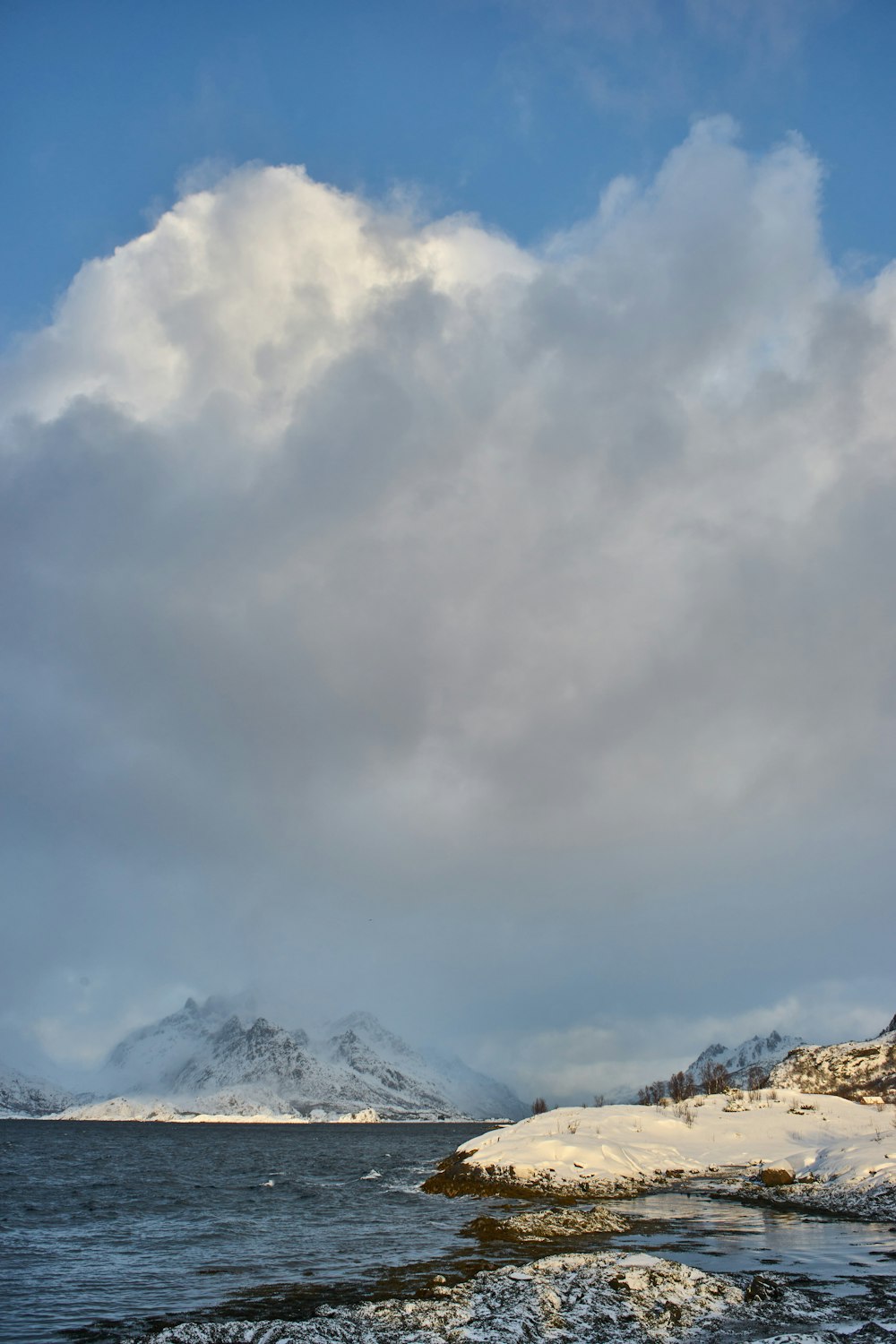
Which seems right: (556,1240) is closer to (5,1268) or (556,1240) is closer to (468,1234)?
(468,1234)

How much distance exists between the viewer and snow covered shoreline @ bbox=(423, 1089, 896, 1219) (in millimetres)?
45312

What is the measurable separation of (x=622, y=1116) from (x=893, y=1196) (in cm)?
3237

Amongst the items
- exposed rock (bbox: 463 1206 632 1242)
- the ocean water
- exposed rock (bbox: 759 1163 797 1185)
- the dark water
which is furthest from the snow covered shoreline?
exposed rock (bbox: 463 1206 632 1242)

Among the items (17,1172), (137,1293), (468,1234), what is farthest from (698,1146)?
(17,1172)

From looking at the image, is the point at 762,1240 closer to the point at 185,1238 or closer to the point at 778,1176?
the point at 778,1176

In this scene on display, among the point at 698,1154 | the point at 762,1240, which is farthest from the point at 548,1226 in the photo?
the point at 698,1154

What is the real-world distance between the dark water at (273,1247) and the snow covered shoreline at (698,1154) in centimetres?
385

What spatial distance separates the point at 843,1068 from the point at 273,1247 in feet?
531

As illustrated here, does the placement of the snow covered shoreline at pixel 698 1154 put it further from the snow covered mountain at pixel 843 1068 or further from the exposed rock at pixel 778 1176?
the snow covered mountain at pixel 843 1068

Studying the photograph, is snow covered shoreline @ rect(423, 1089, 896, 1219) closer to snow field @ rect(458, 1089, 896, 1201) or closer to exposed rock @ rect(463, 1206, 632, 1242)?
snow field @ rect(458, 1089, 896, 1201)

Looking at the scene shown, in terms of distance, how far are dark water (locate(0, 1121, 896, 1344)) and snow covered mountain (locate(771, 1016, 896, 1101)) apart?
386 ft

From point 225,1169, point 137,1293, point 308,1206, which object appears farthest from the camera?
point 225,1169

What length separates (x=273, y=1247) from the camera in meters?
35.5

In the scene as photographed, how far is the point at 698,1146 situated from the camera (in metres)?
61.1
